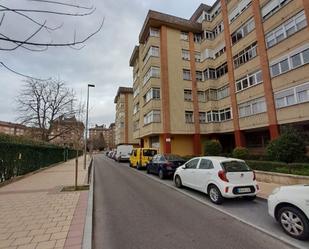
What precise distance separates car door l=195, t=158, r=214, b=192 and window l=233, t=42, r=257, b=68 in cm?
1684

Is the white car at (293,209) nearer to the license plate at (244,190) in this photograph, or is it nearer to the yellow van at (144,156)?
the license plate at (244,190)

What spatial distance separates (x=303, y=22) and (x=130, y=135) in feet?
137

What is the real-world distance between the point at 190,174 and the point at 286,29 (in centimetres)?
1619

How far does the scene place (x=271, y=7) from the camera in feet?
63.0

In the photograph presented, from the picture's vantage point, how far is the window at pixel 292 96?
1608 centimetres

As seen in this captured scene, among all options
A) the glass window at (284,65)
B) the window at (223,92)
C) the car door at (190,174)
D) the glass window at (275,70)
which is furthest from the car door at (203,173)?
the window at (223,92)

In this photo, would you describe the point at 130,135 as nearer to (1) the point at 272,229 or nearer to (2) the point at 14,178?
(2) the point at 14,178

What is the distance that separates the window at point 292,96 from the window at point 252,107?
1613 millimetres

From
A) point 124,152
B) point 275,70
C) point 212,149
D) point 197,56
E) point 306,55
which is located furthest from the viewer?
point 124,152

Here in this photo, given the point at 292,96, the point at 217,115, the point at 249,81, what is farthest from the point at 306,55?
the point at 217,115

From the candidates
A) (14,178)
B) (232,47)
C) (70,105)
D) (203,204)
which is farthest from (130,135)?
(203,204)

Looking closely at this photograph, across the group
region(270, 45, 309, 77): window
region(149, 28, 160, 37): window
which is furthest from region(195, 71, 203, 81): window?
region(270, 45, 309, 77): window

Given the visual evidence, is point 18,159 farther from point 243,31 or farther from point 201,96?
point 243,31

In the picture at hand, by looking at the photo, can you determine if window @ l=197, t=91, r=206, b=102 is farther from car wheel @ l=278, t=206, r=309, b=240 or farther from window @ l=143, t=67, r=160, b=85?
car wheel @ l=278, t=206, r=309, b=240
